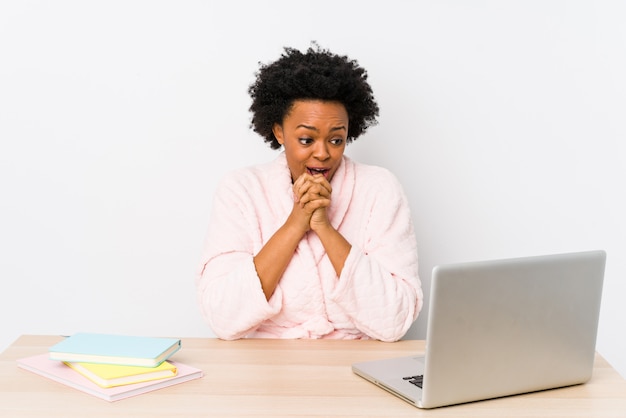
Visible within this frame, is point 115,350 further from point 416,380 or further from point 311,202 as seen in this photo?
point 311,202

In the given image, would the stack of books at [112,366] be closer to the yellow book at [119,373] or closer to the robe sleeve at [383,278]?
the yellow book at [119,373]

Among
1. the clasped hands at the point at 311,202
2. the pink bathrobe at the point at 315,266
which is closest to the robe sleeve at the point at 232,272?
the pink bathrobe at the point at 315,266

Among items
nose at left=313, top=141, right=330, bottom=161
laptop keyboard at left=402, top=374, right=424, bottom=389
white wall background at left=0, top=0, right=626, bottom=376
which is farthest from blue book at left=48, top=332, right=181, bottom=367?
white wall background at left=0, top=0, right=626, bottom=376

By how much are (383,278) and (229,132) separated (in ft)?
3.12

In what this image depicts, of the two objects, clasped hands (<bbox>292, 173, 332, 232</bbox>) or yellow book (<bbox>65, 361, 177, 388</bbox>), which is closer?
yellow book (<bbox>65, 361, 177, 388</bbox>)

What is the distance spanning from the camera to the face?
224 centimetres

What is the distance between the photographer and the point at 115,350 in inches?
64.8

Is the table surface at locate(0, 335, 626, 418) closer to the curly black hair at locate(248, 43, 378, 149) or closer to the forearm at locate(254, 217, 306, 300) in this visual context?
the forearm at locate(254, 217, 306, 300)

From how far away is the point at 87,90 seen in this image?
278 cm

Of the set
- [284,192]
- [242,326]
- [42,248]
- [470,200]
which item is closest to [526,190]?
[470,200]

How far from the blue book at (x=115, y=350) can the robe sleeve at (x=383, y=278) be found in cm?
55

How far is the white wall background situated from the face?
0.57m

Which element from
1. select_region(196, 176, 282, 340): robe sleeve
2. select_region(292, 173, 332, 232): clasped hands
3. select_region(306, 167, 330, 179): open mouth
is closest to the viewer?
select_region(196, 176, 282, 340): robe sleeve

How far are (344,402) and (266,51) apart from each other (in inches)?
61.9
